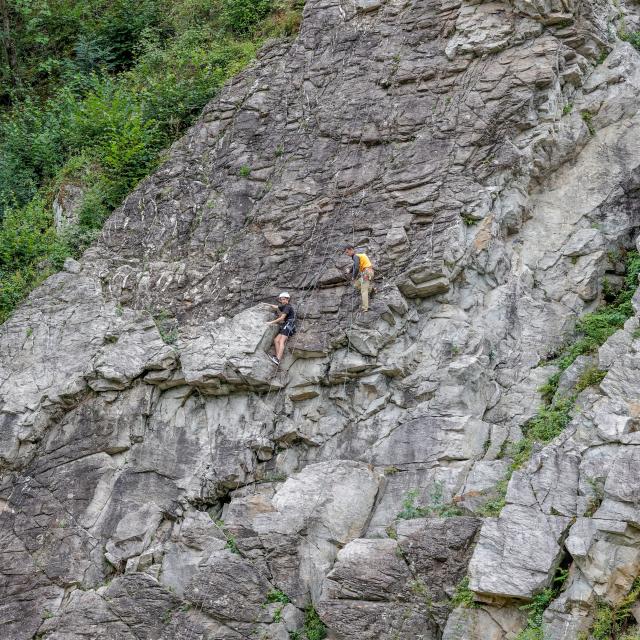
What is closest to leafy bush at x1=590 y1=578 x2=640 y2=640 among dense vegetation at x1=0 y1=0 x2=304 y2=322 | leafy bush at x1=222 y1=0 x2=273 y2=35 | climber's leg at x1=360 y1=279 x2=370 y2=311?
climber's leg at x1=360 y1=279 x2=370 y2=311

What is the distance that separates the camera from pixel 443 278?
48.5 feet

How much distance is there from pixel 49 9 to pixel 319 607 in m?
18.4

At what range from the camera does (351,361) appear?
48.0ft

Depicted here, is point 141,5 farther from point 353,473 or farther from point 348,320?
point 353,473

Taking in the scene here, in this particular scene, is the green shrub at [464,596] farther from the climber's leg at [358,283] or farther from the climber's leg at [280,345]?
the climber's leg at [358,283]

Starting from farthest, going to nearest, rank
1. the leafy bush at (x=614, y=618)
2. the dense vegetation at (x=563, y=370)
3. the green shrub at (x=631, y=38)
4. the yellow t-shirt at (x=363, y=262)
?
the green shrub at (x=631, y=38) < the yellow t-shirt at (x=363, y=262) < the dense vegetation at (x=563, y=370) < the leafy bush at (x=614, y=618)

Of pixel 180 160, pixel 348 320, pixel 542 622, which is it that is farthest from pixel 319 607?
pixel 180 160

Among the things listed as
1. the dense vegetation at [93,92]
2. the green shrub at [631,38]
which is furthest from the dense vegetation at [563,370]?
the dense vegetation at [93,92]

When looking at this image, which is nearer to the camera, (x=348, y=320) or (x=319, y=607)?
(x=319, y=607)

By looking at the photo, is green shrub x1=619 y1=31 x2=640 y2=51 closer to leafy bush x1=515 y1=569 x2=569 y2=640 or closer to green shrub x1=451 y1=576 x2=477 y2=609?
leafy bush x1=515 y1=569 x2=569 y2=640

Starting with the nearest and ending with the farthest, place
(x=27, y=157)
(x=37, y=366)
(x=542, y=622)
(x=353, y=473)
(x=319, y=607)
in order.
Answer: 1. (x=542, y=622)
2. (x=319, y=607)
3. (x=353, y=473)
4. (x=37, y=366)
5. (x=27, y=157)

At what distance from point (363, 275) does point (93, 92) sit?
1057 centimetres

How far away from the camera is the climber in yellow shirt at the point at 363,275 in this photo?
48.9 feet

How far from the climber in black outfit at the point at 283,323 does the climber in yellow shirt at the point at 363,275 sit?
1086mm
